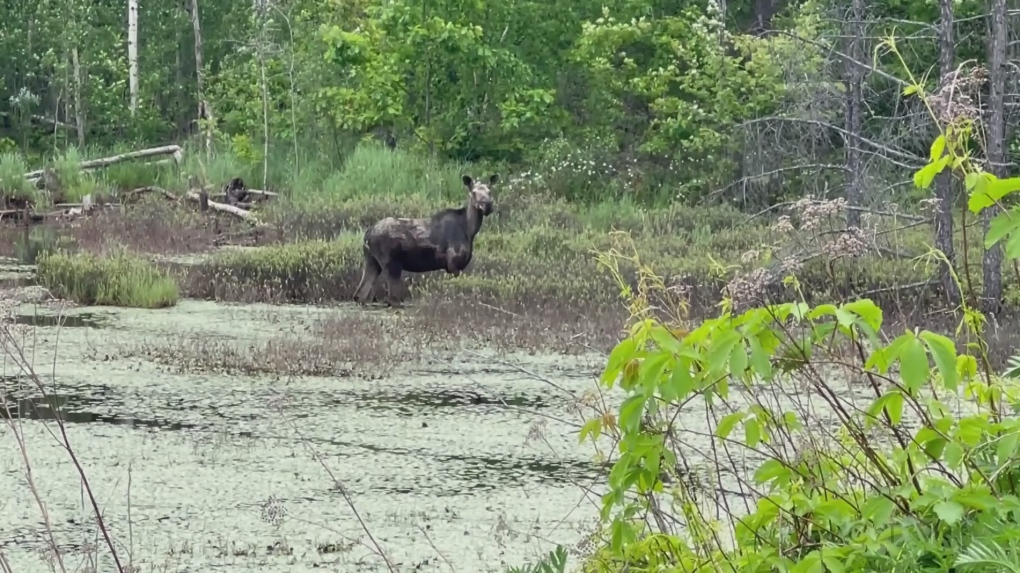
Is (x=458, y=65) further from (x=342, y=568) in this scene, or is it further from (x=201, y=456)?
(x=342, y=568)

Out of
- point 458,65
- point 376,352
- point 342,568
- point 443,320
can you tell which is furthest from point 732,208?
point 342,568

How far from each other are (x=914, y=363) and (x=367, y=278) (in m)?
12.3

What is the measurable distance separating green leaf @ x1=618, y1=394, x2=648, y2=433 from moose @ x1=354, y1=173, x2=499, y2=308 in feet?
37.6

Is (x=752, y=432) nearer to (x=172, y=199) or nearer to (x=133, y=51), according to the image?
(x=172, y=199)

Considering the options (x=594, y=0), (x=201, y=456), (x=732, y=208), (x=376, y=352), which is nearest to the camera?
(x=201, y=456)

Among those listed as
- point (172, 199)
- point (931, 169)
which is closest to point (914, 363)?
point (931, 169)

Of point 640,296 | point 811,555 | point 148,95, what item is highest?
point 640,296

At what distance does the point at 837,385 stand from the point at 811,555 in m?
7.15

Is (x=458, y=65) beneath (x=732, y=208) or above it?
above

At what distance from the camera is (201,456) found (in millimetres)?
7605

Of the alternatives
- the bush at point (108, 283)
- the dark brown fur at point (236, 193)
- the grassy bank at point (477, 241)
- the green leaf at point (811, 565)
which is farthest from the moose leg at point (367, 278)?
the green leaf at point (811, 565)

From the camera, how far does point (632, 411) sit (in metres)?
2.98

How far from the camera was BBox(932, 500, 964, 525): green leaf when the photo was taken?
262cm

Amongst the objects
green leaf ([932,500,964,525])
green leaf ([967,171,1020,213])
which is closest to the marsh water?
green leaf ([932,500,964,525])
